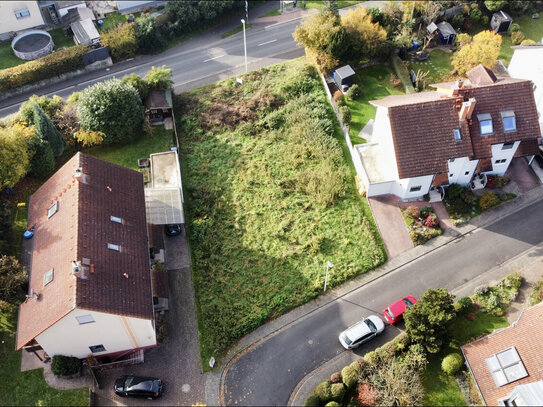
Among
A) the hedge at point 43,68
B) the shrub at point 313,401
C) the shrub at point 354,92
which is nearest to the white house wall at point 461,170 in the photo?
the shrub at point 354,92

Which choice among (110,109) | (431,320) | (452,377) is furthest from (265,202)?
(452,377)

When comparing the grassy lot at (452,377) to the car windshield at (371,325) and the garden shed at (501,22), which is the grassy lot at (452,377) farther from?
the garden shed at (501,22)

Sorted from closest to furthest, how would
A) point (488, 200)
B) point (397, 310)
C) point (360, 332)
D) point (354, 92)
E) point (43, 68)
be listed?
point (360, 332)
point (397, 310)
point (488, 200)
point (354, 92)
point (43, 68)

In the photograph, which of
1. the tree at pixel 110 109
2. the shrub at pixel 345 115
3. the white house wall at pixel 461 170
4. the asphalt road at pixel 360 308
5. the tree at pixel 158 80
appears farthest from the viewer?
the tree at pixel 158 80

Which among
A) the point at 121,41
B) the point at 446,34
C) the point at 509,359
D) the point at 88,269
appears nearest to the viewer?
the point at 88,269

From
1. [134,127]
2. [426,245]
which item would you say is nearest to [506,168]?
[426,245]

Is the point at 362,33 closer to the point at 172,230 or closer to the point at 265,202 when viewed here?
the point at 265,202

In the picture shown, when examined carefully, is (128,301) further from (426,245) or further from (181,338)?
(426,245)
